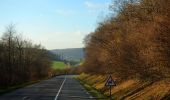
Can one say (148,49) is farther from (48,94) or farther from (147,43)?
(48,94)

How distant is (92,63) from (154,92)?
57722 millimetres

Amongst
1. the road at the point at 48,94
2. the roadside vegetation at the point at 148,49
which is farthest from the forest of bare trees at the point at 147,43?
the road at the point at 48,94

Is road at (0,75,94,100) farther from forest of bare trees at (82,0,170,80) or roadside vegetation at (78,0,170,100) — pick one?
forest of bare trees at (82,0,170,80)

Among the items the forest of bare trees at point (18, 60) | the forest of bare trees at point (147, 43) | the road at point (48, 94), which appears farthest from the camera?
the forest of bare trees at point (18, 60)

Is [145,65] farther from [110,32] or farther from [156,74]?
[110,32]

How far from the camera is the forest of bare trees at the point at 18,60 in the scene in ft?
214

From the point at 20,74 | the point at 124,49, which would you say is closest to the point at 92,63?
the point at 20,74

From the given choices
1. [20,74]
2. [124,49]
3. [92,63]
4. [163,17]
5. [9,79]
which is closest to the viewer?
[163,17]

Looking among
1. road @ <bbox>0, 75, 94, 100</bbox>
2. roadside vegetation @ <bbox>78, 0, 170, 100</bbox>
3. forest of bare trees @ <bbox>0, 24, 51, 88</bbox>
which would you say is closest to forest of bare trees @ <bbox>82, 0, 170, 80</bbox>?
roadside vegetation @ <bbox>78, 0, 170, 100</bbox>

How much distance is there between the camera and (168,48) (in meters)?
19.6

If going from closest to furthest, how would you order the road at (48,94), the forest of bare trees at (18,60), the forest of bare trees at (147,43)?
the forest of bare trees at (147,43)
the road at (48,94)
the forest of bare trees at (18,60)

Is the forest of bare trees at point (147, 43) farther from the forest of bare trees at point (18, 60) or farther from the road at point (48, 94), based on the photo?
the forest of bare trees at point (18, 60)

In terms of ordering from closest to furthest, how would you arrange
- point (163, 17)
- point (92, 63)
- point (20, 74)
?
point (163, 17) < point (20, 74) < point (92, 63)

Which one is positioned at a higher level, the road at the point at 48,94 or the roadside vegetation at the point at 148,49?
the roadside vegetation at the point at 148,49
